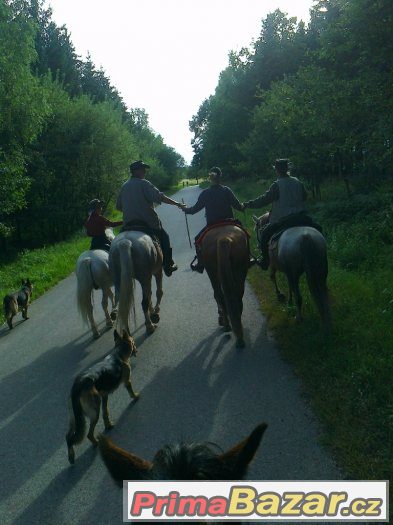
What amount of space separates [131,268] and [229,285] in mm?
1744

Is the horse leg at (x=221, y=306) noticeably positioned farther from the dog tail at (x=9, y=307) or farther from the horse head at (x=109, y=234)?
the dog tail at (x=9, y=307)

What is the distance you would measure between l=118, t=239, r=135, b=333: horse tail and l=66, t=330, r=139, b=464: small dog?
1532 millimetres

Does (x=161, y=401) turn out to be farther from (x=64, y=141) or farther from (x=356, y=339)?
(x=64, y=141)

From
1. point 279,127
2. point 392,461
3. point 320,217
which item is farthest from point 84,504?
A: point 279,127

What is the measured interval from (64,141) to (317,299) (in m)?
22.7

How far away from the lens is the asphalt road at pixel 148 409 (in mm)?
3836

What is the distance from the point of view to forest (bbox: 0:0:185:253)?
61.2 ft

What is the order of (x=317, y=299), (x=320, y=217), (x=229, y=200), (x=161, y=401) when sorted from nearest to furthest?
(x=161, y=401) → (x=317, y=299) → (x=229, y=200) → (x=320, y=217)

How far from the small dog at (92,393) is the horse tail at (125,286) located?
153cm

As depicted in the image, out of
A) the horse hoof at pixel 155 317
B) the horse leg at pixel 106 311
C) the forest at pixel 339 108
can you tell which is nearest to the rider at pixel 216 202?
the horse hoof at pixel 155 317

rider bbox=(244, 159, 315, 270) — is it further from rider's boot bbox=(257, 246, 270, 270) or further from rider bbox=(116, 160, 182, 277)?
rider bbox=(116, 160, 182, 277)

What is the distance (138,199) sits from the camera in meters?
8.35

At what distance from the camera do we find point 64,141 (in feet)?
83.1

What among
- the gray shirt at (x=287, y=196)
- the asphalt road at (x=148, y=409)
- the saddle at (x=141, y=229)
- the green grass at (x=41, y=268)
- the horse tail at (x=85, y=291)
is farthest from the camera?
the green grass at (x=41, y=268)
